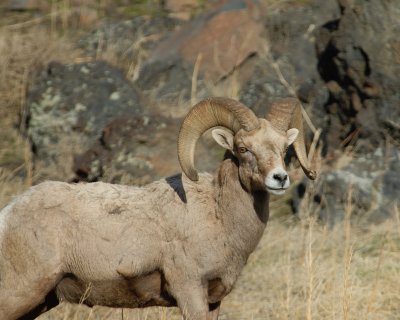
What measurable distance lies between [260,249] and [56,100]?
449 centimetres

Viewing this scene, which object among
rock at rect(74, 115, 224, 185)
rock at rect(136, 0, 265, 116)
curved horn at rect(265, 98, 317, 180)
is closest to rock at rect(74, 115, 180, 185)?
rock at rect(74, 115, 224, 185)

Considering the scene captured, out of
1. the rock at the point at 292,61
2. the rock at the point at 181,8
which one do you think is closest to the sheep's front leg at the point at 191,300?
the rock at the point at 292,61

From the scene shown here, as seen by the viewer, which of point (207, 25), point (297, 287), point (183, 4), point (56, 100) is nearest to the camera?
point (297, 287)

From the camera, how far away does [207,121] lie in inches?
282

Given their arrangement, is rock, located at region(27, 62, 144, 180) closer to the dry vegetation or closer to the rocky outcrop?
the rocky outcrop

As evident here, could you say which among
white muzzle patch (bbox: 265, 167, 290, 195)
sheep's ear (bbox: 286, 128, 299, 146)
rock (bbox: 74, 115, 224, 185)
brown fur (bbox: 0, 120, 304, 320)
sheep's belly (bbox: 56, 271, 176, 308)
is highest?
white muzzle patch (bbox: 265, 167, 290, 195)

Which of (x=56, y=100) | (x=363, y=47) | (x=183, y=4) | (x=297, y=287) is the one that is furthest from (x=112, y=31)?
(x=297, y=287)

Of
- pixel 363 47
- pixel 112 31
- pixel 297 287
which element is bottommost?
pixel 112 31

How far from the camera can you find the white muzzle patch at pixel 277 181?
653 cm

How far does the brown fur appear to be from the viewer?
666 centimetres

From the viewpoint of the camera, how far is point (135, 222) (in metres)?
6.84

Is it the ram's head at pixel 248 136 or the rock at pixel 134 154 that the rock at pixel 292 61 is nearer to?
the rock at pixel 134 154

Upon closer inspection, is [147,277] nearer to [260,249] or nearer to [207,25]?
[260,249]

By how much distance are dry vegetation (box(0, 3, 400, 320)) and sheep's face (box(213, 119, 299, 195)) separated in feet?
1.50
